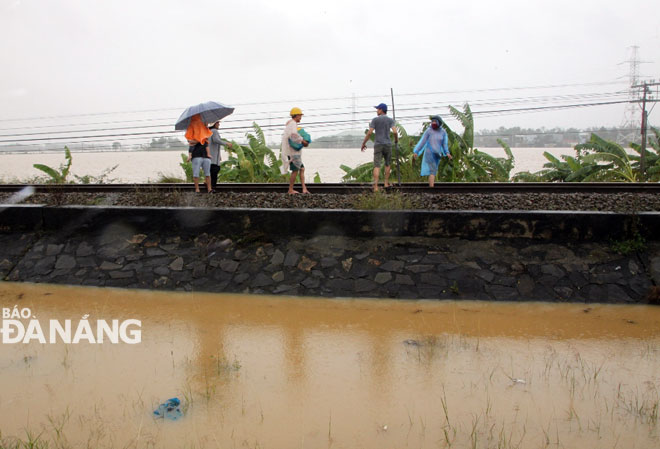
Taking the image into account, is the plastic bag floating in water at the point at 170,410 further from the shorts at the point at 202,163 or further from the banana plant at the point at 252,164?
the banana plant at the point at 252,164

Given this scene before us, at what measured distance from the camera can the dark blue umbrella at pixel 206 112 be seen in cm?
985

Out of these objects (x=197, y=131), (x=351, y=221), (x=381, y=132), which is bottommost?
(x=351, y=221)

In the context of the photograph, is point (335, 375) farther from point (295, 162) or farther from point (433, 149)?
point (433, 149)

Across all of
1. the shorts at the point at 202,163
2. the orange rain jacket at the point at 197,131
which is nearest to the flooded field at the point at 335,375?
the shorts at the point at 202,163

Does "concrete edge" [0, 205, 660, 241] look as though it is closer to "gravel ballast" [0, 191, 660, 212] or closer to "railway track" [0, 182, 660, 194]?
"gravel ballast" [0, 191, 660, 212]

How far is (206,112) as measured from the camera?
10031mm

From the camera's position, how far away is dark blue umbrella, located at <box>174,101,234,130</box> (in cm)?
985

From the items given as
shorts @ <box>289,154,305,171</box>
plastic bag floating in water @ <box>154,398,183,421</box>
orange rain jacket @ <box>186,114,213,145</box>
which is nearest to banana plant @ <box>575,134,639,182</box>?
shorts @ <box>289,154,305,171</box>

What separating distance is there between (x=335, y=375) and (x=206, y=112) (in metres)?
6.97

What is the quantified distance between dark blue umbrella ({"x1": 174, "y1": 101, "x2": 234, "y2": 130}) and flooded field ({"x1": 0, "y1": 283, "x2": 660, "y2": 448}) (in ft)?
14.6

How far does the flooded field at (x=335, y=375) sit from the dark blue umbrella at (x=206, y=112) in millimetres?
4442

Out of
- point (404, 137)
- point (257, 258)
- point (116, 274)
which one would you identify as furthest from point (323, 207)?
point (404, 137)

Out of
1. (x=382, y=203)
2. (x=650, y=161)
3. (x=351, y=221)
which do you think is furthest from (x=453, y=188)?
(x=650, y=161)

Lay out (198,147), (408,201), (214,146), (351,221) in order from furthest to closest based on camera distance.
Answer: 1. (214,146)
2. (198,147)
3. (408,201)
4. (351,221)
